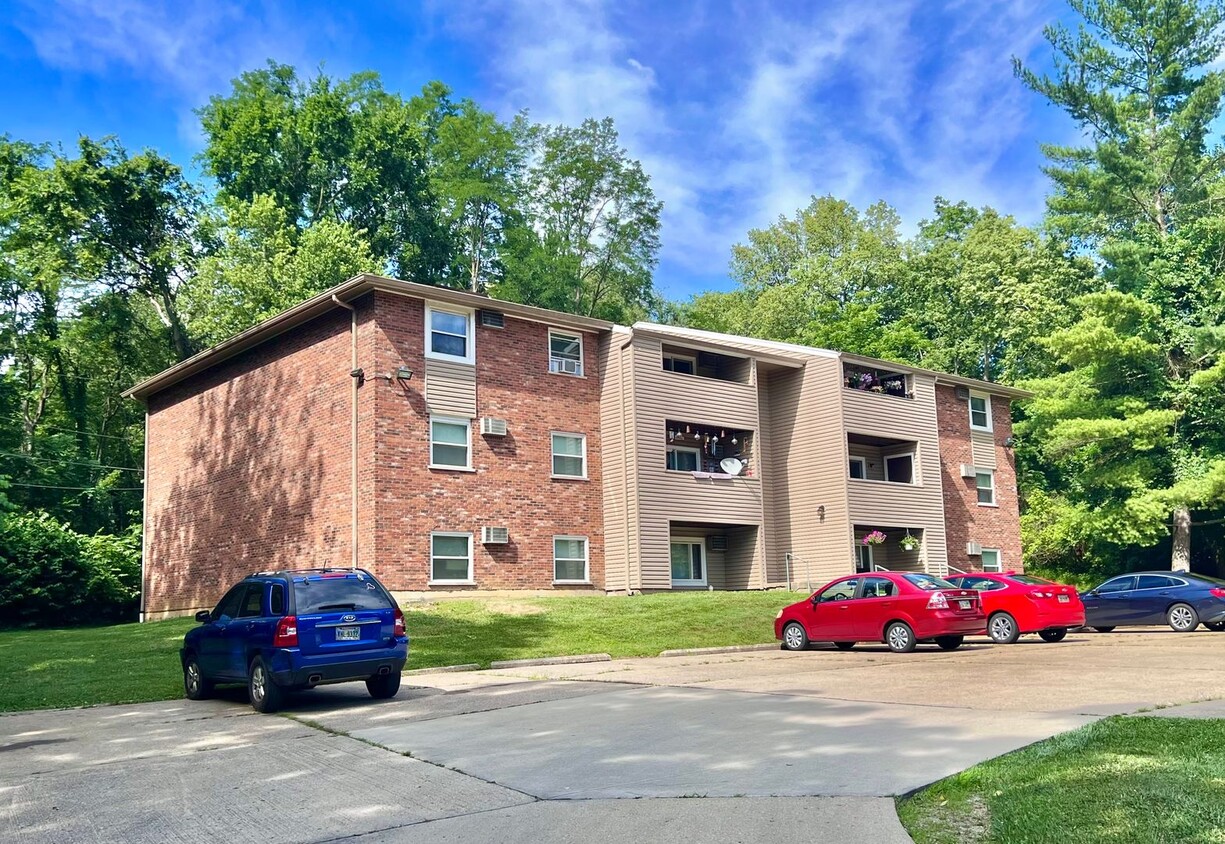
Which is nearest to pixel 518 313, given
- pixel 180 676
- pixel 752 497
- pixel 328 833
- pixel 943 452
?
pixel 752 497

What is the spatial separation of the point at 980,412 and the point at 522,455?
66.7ft

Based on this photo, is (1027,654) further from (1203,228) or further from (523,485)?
(1203,228)

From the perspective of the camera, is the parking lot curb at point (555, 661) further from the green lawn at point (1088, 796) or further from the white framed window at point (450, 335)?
the green lawn at point (1088, 796)

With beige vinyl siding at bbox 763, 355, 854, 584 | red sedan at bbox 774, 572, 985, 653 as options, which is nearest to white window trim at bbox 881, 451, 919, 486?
beige vinyl siding at bbox 763, 355, 854, 584

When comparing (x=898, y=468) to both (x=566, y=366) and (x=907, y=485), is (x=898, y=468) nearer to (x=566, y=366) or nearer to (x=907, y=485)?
(x=907, y=485)

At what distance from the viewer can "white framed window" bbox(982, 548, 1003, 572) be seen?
1528 inches

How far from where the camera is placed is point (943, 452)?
125 ft

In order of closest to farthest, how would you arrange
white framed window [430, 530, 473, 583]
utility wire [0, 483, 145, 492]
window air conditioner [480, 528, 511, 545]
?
white framed window [430, 530, 473, 583]
window air conditioner [480, 528, 511, 545]
utility wire [0, 483, 145, 492]

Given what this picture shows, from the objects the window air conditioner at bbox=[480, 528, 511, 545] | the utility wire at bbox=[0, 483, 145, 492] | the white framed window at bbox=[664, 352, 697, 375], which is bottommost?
the window air conditioner at bbox=[480, 528, 511, 545]

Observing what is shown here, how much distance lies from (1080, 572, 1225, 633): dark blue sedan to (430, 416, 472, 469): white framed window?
1491 centimetres

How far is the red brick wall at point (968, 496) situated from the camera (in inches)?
1489

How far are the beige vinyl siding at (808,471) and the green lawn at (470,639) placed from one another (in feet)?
17.2

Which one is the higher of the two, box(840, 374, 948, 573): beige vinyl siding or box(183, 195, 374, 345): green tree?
box(183, 195, 374, 345): green tree

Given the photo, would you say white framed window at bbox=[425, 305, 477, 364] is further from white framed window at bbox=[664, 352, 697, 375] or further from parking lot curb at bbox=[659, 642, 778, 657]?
parking lot curb at bbox=[659, 642, 778, 657]
